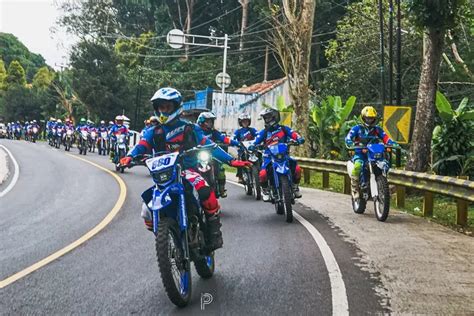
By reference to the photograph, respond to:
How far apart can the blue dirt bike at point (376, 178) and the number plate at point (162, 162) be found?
19.3ft

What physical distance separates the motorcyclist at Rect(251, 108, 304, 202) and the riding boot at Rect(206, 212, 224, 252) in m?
4.69

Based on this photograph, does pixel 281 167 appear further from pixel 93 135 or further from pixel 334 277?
pixel 93 135

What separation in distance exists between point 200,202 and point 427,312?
241cm

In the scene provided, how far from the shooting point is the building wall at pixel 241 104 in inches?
1596

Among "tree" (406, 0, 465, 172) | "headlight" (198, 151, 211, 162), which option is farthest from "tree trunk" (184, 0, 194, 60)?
"headlight" (198, 151, 211, 162)

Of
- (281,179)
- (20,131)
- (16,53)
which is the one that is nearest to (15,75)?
(16,53)

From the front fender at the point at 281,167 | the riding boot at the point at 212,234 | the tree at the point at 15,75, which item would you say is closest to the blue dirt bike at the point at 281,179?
the front fender at the point at 281,167

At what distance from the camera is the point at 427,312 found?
5.42 m

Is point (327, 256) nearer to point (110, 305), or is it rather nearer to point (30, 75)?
point (110, 305)

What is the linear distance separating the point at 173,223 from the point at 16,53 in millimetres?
125352

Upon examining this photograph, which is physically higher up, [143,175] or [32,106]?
[32,106]

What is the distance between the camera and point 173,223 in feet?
17.9

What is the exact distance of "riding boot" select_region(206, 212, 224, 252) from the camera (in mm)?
6242

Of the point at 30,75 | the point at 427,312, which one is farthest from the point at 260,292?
the point at 30,75
